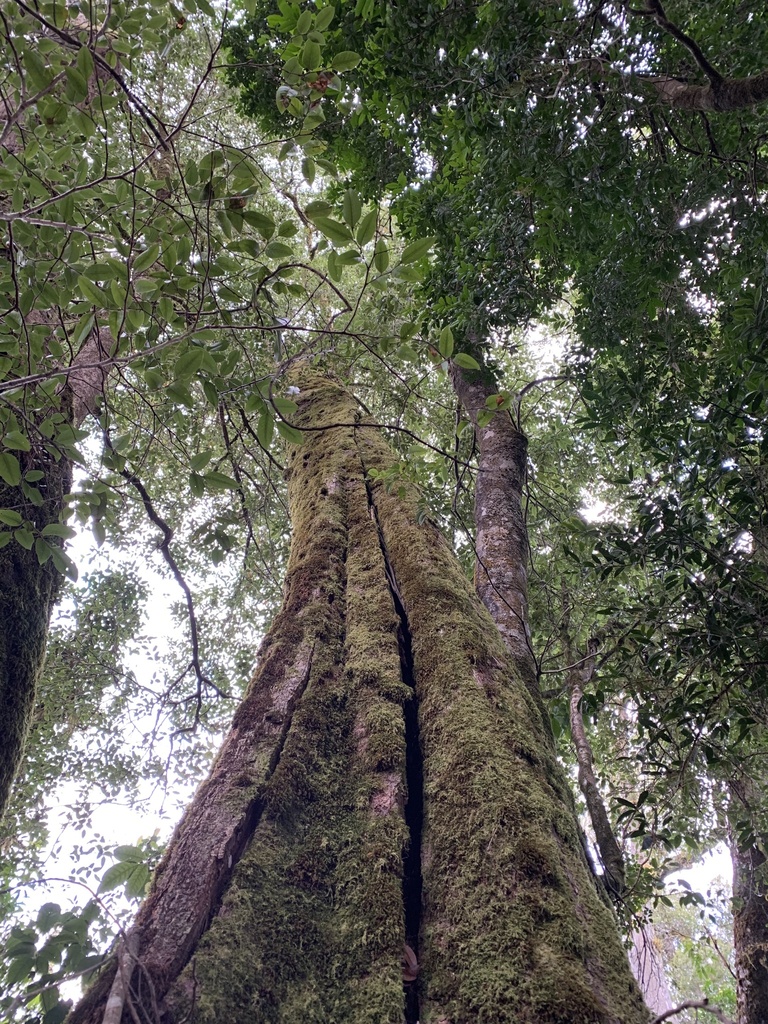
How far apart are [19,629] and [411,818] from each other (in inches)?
67.9

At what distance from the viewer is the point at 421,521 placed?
3.00 metres

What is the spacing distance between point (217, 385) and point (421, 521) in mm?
1202

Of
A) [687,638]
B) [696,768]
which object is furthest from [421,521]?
[696,768]

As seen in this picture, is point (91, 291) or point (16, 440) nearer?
point (91, 291)

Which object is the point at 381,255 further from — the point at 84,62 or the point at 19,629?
the point at 19,629

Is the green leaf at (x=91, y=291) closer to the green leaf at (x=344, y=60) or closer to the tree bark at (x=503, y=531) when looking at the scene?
the green leaf at (x=344, y=60)

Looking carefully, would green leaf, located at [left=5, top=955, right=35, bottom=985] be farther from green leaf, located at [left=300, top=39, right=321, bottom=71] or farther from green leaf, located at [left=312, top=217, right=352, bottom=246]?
green leaf, located at [left=300, top=39, right=321, bottom=71]

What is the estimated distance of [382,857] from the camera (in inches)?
63.1

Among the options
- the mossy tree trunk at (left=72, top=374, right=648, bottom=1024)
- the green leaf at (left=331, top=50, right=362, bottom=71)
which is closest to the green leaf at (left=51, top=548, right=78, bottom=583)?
the mossy tree trunk at (left=72, top=374, right=648, bottom=1024)

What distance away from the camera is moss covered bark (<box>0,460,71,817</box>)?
2193 millimetres

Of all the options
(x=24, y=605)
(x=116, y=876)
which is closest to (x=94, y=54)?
(x=24, y=605)

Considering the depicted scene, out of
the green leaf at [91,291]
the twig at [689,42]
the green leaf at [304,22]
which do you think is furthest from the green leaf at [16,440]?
the twig at [689,42]

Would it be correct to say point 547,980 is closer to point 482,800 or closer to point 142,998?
point 482,800

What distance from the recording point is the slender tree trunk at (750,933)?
4.55 meters
